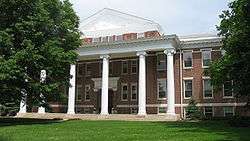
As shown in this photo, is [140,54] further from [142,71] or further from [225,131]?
[225,131]

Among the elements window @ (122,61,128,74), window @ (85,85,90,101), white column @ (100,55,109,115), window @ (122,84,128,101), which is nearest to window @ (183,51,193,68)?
window @ (122,61,128,74)

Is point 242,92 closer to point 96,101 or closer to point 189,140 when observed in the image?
point 189,140

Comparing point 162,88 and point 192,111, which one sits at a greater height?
point 162,88

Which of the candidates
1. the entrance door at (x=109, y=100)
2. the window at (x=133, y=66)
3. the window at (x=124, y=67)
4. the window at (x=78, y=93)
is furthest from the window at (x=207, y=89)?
the window at (x=78, y=93)

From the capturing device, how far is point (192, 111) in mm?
39375

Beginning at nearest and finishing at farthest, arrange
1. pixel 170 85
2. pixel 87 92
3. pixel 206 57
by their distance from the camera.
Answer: pixel 170 85 < pixel 206 57 < pixel 87 92

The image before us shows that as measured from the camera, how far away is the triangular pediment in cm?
4503

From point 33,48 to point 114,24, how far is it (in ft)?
65.8

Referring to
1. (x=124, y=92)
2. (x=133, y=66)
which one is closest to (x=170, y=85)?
(x=133, y=66)

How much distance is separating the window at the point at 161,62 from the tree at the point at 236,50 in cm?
1414

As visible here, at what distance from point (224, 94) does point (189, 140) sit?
26.2 metres

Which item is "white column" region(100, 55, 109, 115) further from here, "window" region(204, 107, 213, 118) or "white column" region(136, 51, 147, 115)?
"window" region(204, 107, 213, 118)

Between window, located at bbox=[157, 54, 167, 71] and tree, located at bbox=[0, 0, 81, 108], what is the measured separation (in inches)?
593

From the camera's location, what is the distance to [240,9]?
24.8m
